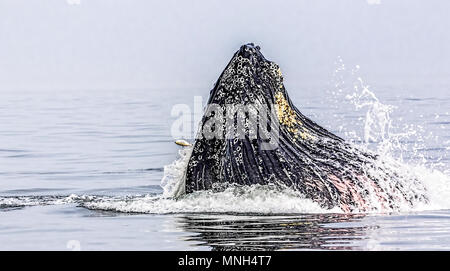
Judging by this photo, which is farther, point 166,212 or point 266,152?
point 166,212

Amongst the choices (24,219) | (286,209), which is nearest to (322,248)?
(286,209)

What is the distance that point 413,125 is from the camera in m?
26.5

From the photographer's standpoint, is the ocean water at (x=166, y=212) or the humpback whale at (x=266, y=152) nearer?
the ocean water at (x=166, y=212)

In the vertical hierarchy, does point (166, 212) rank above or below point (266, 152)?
below

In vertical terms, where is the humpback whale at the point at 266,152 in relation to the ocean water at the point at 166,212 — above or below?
above

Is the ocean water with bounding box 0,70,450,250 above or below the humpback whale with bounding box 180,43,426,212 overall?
below

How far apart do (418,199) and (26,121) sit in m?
21.7

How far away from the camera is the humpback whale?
1176cm

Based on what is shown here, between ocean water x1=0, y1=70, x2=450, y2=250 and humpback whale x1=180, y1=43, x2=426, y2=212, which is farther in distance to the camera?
humpback whale x1=180, y1=43, x2=426, y2=212

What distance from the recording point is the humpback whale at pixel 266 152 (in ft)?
38.6

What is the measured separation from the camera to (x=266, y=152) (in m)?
11.8

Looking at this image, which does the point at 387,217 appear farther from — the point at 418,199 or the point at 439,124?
the point at 439,124

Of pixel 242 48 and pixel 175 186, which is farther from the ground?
pixel 242 48
